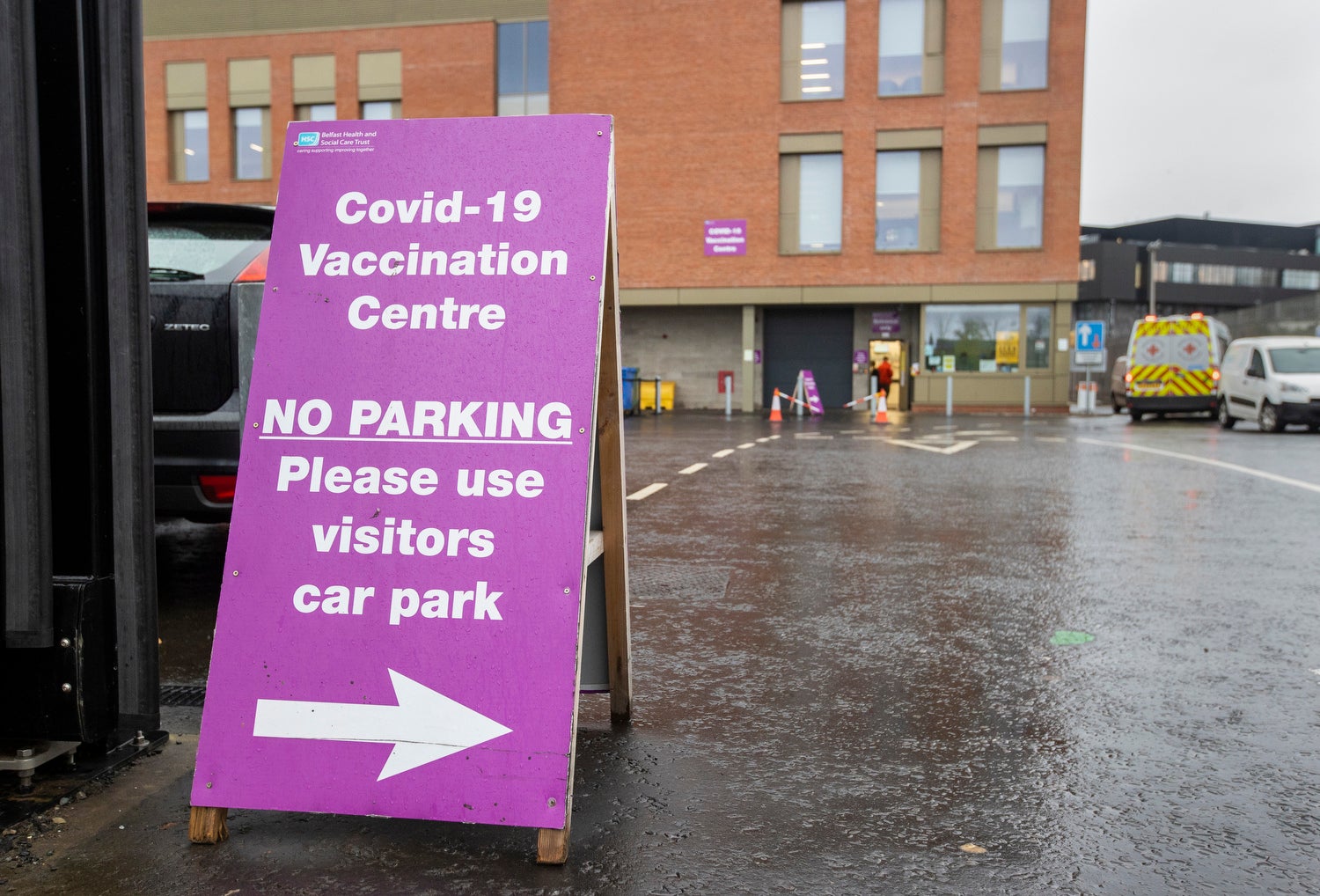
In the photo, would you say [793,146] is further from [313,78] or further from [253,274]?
[253,274]

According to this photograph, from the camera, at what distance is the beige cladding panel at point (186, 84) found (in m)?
36.8

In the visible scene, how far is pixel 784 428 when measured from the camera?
70.9 feet

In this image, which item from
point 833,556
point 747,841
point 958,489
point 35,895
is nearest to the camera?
point 35,895

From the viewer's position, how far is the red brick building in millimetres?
30922

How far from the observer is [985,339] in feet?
105

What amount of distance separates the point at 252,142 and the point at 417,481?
124 ft

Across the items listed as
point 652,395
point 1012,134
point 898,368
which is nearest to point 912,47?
point 1012,134

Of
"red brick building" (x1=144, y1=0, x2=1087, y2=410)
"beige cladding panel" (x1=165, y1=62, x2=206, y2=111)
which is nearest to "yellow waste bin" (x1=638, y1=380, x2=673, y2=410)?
"red brick building" (x1=144, y1=0, x2=1087, y2=410)

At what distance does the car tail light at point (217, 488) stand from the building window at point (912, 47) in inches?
1176

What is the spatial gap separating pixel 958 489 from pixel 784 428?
11336 millimetres

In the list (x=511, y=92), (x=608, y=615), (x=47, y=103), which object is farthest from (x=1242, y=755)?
(x=511, y=92)

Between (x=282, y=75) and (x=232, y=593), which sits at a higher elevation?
(x=282, y=75)

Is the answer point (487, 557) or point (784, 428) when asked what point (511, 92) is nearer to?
point (784, 428)

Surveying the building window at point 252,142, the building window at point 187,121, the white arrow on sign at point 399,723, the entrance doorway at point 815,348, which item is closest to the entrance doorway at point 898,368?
the entrance doorway at point 815,348
